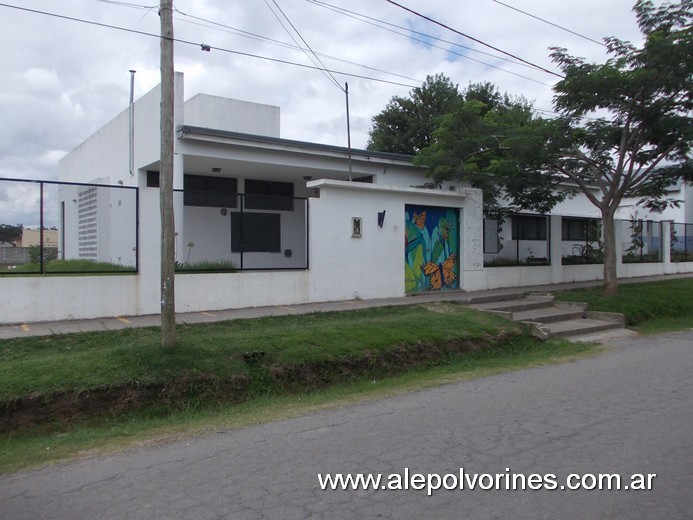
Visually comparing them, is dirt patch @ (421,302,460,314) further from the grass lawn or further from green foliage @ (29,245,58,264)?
green foliage @ (29,245,58,264)

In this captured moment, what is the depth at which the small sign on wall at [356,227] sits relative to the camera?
43.7 ft

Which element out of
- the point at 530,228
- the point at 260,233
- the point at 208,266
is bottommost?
the point at 208,266

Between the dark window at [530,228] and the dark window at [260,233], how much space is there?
8.56 m

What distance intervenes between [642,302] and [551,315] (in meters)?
3.65

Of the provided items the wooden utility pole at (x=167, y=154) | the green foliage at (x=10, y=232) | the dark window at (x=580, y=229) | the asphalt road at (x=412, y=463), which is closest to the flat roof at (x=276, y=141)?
the green foliage at (x=10, y=232)

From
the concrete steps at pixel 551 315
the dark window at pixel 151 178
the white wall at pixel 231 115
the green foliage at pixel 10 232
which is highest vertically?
the white wall at pixel 231 115

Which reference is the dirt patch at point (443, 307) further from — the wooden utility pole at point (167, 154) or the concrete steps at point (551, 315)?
the wooden utility pole at point (167, 154)

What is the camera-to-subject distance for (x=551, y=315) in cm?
1312

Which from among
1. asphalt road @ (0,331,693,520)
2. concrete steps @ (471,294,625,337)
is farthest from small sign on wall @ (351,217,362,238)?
asphalt road @ (0,331,693,520)

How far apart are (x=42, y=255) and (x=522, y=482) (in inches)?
358

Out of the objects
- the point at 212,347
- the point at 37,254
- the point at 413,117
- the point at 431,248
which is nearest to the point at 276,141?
the point at 431,248

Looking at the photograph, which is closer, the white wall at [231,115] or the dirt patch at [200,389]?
the dirt patch at [200,389]

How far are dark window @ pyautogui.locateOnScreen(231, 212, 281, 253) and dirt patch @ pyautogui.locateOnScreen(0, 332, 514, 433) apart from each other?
16.2ft

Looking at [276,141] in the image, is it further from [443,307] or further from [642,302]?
[642,302]
